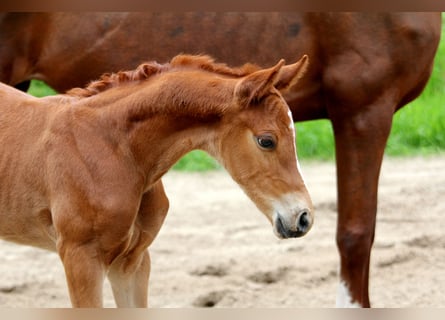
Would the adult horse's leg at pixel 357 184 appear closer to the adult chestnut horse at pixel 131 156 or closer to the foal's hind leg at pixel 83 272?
the adult chestnut horse at pixel 131 156

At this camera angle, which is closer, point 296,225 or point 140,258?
point 296,225

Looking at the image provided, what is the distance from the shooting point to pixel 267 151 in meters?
2.57

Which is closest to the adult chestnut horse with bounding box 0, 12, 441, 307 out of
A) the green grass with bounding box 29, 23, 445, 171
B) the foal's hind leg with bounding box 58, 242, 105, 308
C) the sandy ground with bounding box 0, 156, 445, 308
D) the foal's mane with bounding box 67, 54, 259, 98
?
the sandy ground with bounding box 0, 156, 445, 308

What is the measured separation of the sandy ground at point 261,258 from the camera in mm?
4805

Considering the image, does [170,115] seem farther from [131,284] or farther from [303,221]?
[131,284]

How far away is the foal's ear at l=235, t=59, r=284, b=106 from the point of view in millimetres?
2527

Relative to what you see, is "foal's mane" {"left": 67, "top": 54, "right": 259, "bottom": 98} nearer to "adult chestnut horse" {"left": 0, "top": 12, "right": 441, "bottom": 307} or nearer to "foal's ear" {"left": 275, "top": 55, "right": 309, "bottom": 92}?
"foal's ear" {"left": 275, "top": 55, "right": 309, "bottom": 92}

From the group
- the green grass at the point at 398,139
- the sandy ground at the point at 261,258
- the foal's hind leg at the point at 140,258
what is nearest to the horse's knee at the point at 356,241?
the sandy ground at the point at 261,258

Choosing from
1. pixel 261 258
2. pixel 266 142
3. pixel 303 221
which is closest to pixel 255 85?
pixel 266 142

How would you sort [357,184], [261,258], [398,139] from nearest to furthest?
[357,184] < [261,258] < [398,139]

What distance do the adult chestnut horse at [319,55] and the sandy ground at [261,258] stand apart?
2.68 ft

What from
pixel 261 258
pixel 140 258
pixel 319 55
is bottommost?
pixel 261 258

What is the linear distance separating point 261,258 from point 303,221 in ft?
9.55

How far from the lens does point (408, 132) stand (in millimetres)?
7961
